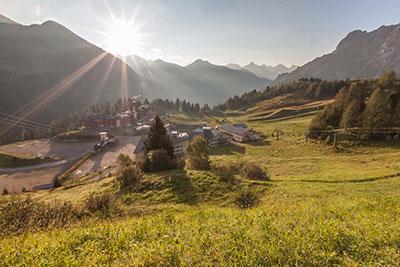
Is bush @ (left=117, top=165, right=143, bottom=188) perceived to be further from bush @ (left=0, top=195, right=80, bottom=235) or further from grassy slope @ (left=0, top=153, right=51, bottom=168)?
grassy slope @ (left=0, top=153, right=51, bottom=168)

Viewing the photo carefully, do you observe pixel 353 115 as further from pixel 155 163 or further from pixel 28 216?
pixel 28 216

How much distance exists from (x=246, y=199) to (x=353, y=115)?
46.0 m

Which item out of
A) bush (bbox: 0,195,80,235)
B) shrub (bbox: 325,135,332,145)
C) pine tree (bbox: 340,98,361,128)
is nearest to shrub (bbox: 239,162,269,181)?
bush (bbox: 0,195,80,235)

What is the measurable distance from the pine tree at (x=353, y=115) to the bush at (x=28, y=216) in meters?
55.7

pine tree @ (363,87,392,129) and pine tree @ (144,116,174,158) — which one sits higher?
pine tree @ (363,87,392,129)

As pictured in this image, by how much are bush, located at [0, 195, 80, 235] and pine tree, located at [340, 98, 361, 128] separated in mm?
55715

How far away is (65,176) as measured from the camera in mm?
42469


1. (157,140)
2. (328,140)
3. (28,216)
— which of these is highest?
(157,140)

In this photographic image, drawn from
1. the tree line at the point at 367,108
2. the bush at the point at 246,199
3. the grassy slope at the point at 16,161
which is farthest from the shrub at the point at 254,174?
the grassy slope at the point at 16,161

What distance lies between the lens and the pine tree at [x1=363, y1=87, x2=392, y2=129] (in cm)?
3547

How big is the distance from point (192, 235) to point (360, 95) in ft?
200

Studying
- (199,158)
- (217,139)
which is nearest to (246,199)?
(199,158)

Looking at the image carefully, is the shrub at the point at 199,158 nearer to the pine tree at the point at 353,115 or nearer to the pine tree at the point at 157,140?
the pine tree at the point at 157,140

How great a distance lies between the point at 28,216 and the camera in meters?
8.26
